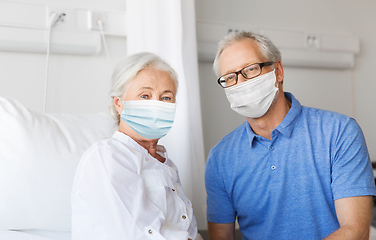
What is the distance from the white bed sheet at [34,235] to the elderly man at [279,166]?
2.05 feet

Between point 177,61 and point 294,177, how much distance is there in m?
0.82

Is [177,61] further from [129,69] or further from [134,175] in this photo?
[134,175]

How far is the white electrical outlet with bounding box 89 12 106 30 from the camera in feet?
5.89

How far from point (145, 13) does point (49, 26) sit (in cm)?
47

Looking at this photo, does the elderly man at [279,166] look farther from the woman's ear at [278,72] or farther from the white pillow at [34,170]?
the white pillow at [34,170]

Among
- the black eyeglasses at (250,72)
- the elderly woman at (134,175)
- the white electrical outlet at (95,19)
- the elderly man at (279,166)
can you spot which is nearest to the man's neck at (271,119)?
the elderly man at (279,166)

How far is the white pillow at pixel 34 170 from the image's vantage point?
1.08 meters

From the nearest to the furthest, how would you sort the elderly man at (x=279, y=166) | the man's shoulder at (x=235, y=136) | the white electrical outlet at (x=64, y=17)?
the elderly man at (x=279, y=166)
the man's shoulder at (x=235, y=136)
the white electrical outlet at (x=64, y=17)

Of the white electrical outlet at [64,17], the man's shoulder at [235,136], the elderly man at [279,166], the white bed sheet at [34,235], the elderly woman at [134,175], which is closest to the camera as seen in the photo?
the elderly woman at [134,175]

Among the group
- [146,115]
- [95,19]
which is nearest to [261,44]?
[146,115]

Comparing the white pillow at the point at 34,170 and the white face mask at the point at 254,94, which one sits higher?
the white face mask at the point at 254,94

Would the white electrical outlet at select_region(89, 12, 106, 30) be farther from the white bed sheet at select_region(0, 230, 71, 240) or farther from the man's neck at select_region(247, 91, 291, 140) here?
the white bed sheet at select_region(0, 230, 71, 240)

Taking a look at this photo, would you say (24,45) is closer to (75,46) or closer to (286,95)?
(75,46)

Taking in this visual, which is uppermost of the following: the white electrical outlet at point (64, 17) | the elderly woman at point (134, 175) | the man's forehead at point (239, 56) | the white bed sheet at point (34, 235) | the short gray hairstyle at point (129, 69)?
the white electrical outlet at point (64, 17)
